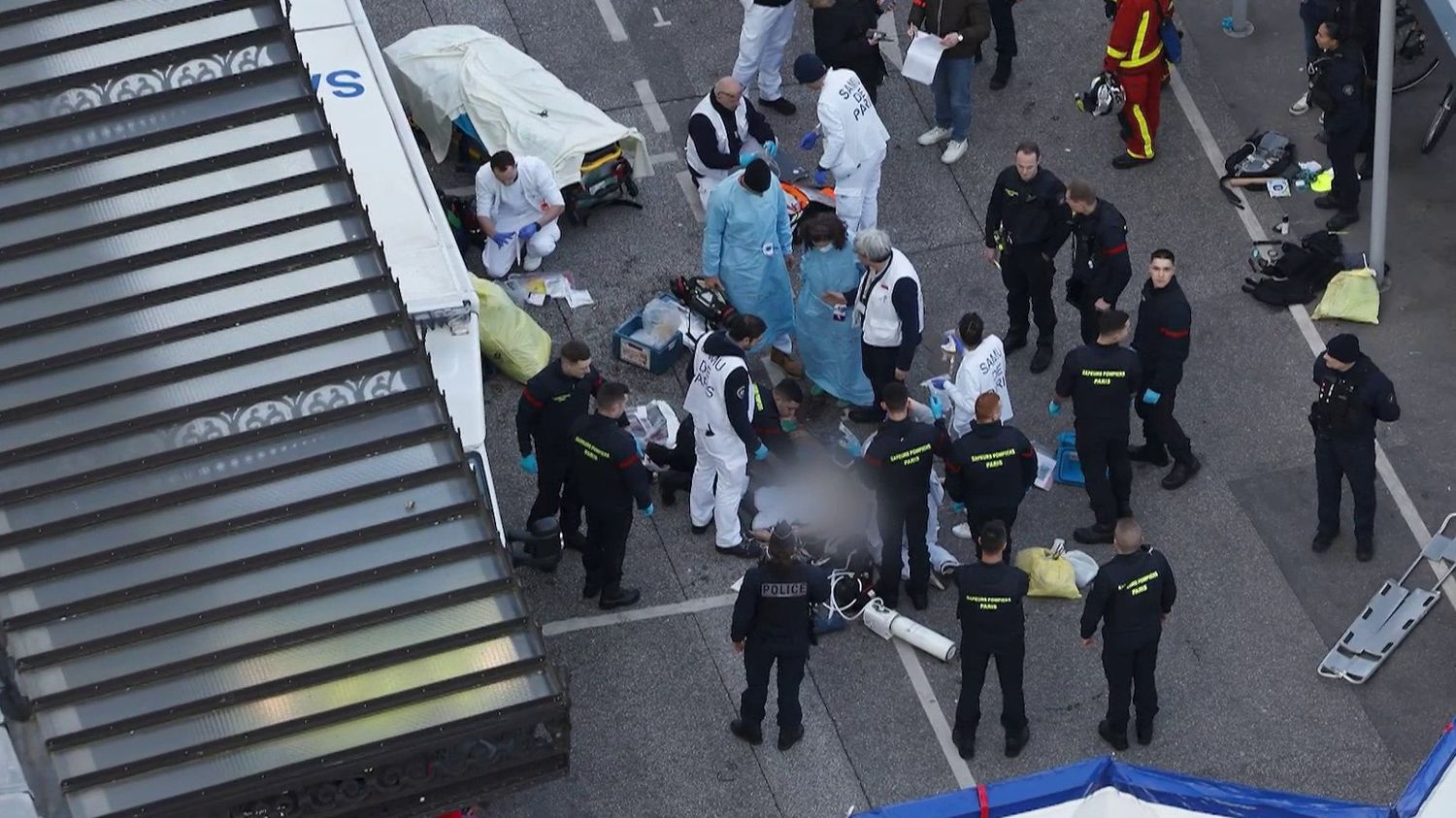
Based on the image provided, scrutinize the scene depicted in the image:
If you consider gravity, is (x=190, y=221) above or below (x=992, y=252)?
above

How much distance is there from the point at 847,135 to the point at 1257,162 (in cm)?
343

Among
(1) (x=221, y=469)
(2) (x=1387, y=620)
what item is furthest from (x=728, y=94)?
(1) (x=221, y=469)

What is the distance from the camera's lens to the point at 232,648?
1027cm

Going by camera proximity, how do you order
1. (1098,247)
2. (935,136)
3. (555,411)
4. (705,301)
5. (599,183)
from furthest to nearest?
1. (935,136)
2. (599,183)
3. (705,301)
4. (1098,247)
5. (555,411)

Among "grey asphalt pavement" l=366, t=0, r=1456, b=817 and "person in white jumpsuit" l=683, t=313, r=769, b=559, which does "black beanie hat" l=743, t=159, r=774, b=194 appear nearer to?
"person in white jumpsuit" l=683, t=313, r=769, b=559

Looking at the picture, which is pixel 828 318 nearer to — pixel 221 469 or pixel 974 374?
pixel 974 374

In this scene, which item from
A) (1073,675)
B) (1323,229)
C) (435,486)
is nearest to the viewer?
(435,486)

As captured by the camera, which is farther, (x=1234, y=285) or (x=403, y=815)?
(x=1234, y=285)

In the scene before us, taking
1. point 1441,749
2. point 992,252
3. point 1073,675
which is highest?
point 1441,749

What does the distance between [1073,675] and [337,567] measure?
5032mm

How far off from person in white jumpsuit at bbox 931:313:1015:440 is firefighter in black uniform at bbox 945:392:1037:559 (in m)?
0.61

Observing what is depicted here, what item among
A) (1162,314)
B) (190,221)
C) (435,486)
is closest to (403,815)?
(435,486)

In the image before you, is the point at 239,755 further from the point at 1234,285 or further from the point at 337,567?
the point at 1234,285

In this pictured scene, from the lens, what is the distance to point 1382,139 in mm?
15414
